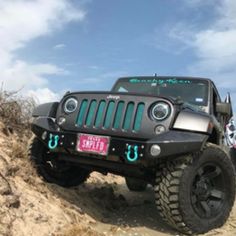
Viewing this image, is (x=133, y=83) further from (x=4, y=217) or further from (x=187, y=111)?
(x=4, y=217)

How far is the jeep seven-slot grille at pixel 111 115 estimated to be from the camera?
5.22 meters

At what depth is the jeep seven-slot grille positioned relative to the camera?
5223 millimetres

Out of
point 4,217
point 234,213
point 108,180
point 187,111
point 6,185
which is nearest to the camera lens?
point 4,217

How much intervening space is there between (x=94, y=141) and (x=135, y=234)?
3.40 ft

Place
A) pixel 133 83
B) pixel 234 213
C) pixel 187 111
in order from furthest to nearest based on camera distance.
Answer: pixel 133 83 → pixel 234 213 → pixel 187 111

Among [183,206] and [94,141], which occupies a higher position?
[94,141]

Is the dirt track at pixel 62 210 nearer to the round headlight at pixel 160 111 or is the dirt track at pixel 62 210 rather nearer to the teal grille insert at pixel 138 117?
the teal grille insert at pixel 138 117

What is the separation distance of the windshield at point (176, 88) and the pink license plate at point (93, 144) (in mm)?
1621

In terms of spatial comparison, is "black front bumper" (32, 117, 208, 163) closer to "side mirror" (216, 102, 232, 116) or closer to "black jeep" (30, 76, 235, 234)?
"black jeep" (30, 76, 235, 234)

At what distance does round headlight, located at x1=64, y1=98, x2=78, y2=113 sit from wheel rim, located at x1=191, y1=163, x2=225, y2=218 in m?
1.53

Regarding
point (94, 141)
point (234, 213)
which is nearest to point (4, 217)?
point (94, 141)

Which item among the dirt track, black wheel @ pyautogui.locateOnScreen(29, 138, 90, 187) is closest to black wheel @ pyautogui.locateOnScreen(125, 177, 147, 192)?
the dirt track

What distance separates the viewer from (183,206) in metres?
5.04

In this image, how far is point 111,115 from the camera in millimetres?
5352
